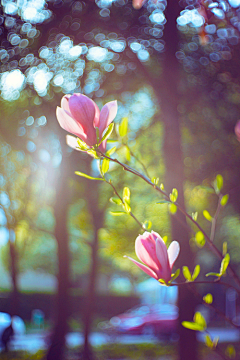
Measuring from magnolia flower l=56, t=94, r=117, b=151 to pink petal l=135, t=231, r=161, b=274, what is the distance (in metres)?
0.26

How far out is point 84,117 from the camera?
64cm

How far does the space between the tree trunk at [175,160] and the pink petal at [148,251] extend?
218 centimetres

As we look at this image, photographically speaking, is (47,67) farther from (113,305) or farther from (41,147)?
(113,305)

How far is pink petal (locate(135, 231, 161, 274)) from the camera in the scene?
0.66 metres

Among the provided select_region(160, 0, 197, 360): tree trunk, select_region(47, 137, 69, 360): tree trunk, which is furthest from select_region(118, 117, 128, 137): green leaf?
select_region(47, 137, 69, 360): tree trunk

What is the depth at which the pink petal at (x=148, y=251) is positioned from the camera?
660 millimetres

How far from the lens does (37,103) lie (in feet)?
16.3

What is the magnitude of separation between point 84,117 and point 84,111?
1 centimetres

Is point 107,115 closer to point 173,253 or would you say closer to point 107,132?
point 107,132

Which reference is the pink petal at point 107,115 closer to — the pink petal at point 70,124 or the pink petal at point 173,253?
the pink petal at point 70,124

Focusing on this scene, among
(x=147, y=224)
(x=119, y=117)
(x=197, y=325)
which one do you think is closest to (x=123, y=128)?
(x=147, y=224)

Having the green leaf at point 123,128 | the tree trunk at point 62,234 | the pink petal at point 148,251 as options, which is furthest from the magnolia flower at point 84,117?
the tree trunk at point 62,234

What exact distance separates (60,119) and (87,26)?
3.91m

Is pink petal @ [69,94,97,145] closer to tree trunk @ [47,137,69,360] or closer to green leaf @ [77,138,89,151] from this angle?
green leaf @ [77,138,89,151]
